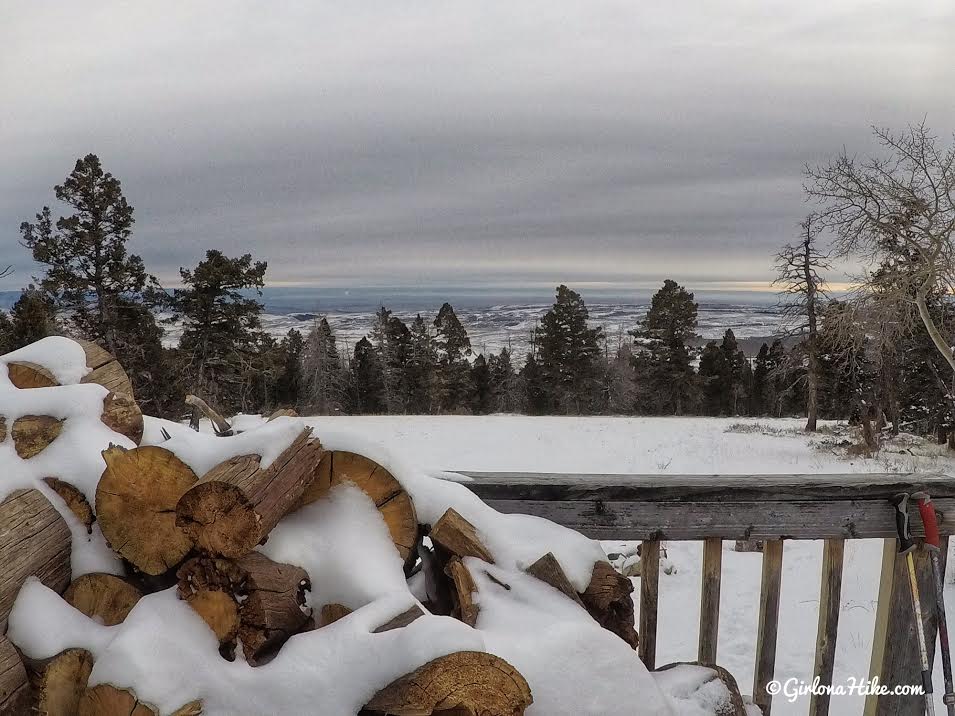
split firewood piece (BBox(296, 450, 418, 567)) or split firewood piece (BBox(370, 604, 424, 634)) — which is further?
split firewood piece (BBox(296, 450, 418, 567))

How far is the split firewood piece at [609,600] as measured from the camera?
2.27m

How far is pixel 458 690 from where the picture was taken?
1.67 metres

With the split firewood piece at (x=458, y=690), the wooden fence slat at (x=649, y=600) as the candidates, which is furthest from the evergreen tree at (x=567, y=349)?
the split firewood piece at (x=458, y=690)

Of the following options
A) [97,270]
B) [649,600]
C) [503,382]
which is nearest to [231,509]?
[649,600]

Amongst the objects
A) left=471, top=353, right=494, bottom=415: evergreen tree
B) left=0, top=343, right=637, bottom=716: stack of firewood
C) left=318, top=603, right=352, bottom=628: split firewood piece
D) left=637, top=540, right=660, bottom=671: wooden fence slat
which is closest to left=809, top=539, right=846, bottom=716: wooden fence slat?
left=637, top=540, right=660, bottom=671: wooden fence slat

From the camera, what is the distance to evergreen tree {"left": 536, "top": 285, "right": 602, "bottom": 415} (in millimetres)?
45469

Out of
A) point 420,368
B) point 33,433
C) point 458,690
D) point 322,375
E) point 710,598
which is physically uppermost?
point 33,433

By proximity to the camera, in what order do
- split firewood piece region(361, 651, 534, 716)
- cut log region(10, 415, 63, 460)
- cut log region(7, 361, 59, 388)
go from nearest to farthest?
split firewood piece region(361, 651, 534, 716)
cut log region(10, 415, 63, 460)
cut log region(7, 361, 59, 388)

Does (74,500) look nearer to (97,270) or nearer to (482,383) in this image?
(97,270)

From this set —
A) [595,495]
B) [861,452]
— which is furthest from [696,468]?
[595,495]

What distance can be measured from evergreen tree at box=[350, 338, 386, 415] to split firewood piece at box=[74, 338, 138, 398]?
150ft

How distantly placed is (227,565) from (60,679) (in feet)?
1.76

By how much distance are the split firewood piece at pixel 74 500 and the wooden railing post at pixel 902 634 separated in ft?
9.20

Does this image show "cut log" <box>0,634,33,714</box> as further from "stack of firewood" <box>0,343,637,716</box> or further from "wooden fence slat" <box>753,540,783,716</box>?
"wooden fence slat" <box>753,540,783,716</box>
